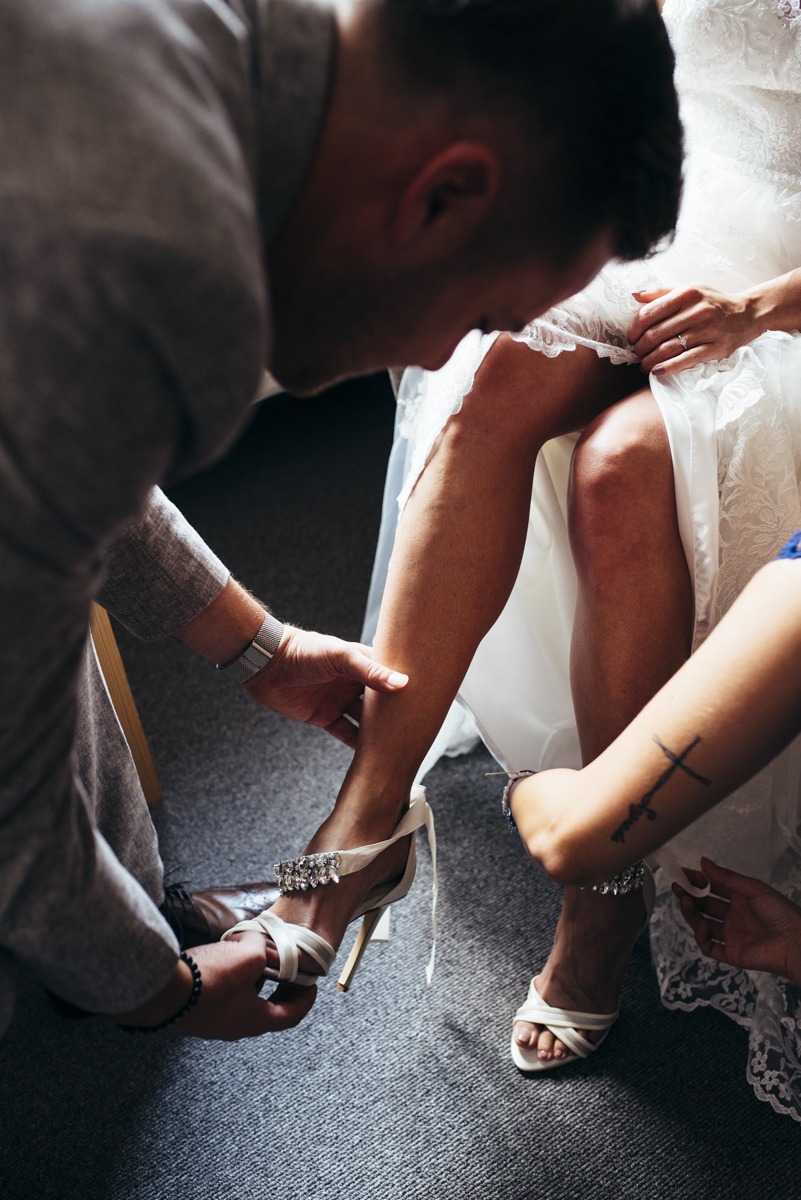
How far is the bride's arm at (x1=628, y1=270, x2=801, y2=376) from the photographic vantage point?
82cm

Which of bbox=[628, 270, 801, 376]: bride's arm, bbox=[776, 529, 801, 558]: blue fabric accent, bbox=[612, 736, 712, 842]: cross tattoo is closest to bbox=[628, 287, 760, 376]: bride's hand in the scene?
bbox=[628, 270, 801, 376]: bride's arm

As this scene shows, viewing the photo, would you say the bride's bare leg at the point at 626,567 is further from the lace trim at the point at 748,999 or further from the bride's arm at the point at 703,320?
the lace trim at the point at 748,999

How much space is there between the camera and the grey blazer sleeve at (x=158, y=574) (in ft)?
2.55

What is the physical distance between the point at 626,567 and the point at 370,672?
257mm

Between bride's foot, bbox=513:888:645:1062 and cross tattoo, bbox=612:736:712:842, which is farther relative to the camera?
bride's foot, bbox=513:888:645:1062

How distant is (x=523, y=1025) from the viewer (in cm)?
88

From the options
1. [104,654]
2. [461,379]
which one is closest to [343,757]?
[104,654]

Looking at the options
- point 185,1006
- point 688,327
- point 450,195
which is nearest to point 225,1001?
point 185,1006

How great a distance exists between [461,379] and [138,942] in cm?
57

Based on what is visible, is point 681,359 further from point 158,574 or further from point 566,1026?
point 566,1026

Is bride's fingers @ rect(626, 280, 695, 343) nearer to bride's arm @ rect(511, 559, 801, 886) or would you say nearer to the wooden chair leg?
bride's arm @ rect(511, 559, 801, 886)

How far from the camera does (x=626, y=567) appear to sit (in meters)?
0.78

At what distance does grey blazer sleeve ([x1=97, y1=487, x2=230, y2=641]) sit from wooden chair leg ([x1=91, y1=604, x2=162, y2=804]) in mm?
172

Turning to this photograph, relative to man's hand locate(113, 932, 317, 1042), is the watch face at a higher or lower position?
higher
